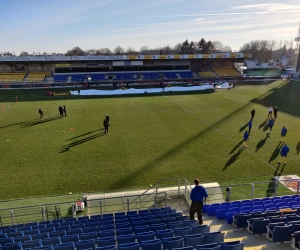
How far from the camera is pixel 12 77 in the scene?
5631cm

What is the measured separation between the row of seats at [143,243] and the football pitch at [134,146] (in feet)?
21.6

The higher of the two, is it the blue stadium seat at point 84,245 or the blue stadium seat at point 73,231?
the blue stadium seat at point 84,245

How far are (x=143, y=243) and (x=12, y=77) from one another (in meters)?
60.1

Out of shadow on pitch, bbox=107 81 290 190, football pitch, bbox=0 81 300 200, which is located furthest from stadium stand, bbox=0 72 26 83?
shadow on pitch, bbox=107 81 290 190

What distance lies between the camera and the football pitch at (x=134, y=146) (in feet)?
47.4

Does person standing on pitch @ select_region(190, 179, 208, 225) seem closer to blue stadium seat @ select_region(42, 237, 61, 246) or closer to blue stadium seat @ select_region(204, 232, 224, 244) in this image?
blue stadium seat @ select_region(204, 232, 224, 244)

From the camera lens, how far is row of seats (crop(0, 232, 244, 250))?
5.92 metres

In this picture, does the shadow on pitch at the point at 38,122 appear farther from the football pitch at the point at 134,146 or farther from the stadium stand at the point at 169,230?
the stadium stand at the point at 169,230

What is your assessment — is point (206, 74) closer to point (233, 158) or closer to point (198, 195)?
point (233, 158)

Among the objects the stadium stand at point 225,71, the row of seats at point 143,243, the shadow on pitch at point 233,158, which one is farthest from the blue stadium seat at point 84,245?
the stadium stand at point 225,71

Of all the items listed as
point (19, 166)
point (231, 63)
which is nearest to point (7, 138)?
point (19, 166)

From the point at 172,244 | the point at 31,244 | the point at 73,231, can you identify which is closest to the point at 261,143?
the point at 172,244

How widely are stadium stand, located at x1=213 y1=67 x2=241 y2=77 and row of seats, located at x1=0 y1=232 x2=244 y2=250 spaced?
61.7 meters

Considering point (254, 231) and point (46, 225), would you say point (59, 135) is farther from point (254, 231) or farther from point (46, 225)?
point (254, 231)
